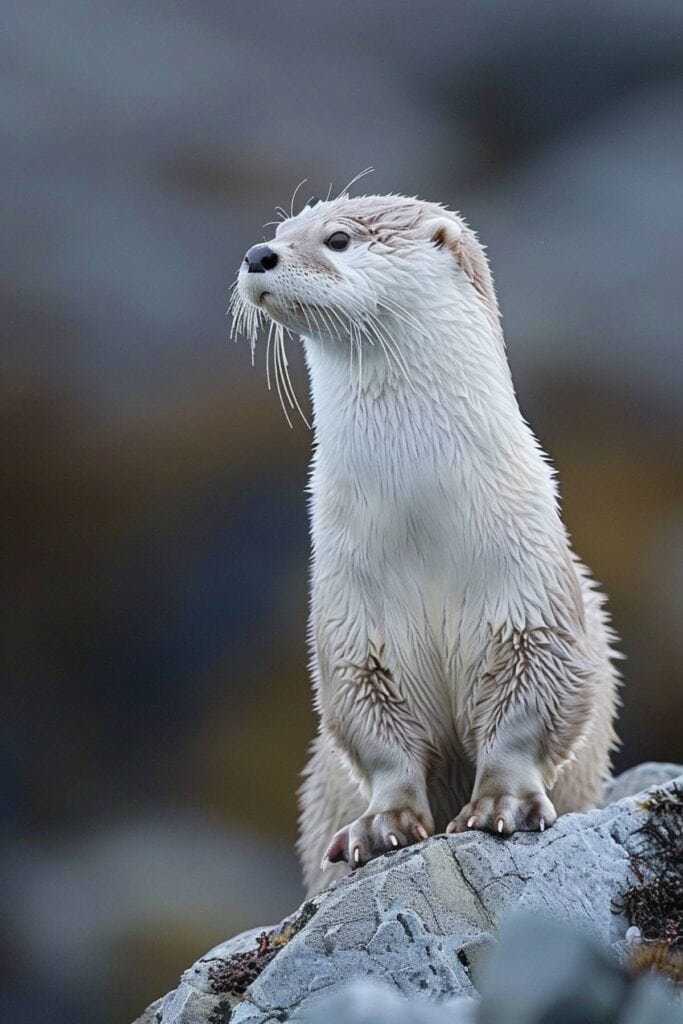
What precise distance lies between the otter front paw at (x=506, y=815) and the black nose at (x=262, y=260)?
3.22 ft

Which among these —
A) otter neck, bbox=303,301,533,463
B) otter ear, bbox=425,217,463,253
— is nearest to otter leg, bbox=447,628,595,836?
otter neck, bbox=303,301,533,463

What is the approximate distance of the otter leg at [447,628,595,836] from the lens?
2.56m

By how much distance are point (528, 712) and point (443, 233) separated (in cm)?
88

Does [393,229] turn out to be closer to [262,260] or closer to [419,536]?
[262,260]

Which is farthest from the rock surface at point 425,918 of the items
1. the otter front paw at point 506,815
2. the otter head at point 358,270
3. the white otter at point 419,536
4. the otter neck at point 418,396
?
the otter head at point 358,270

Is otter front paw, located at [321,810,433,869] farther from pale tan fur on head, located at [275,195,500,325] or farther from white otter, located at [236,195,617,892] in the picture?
pale tan fur on head, located at [275,195,500,325]

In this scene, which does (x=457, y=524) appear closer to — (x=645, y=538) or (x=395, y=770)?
(x=395, y=770)

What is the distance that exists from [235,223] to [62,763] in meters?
1.75

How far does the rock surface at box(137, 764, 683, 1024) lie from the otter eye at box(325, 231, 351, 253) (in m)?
1.04

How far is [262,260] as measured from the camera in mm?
2553

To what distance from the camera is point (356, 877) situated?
242 centimetres

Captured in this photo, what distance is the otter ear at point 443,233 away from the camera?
8.87 feet

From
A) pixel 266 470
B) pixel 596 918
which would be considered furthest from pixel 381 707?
pixel 266 470

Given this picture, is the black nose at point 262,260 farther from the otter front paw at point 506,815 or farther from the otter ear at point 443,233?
the otter front paw at point 506,815
